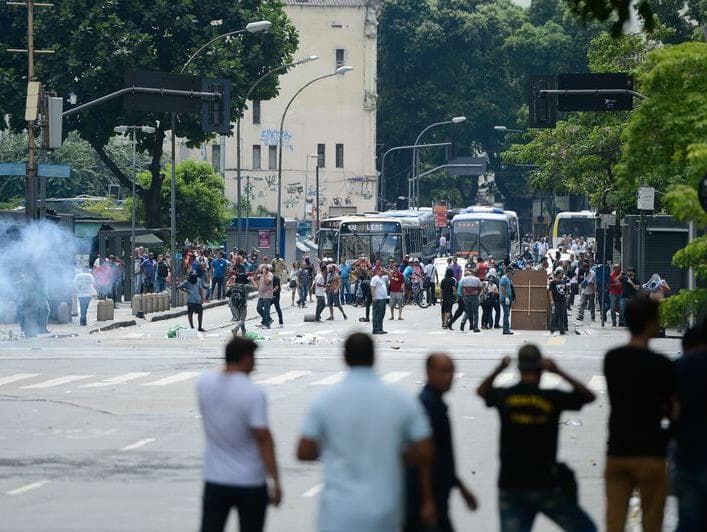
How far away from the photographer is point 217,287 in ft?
192

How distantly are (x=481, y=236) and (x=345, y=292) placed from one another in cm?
1612

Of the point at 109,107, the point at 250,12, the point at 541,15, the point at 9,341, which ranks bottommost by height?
the point at 9,341

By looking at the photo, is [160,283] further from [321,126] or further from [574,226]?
[321,126]

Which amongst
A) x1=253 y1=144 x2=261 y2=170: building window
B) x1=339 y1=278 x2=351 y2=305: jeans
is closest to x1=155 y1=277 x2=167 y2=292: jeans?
x1=339 y1=278 x2=351 y2=305: jeans

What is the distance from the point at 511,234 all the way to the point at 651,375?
6684 cm

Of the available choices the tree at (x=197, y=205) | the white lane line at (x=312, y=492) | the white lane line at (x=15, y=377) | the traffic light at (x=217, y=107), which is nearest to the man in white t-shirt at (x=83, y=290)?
the traffic light at (x=217, y=107)

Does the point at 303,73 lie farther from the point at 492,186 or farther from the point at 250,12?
the point at 250,12

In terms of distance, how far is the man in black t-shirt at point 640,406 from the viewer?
29.6 ft


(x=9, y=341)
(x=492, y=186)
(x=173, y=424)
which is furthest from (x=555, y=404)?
(x=492, y=186)

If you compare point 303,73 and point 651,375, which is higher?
point 303,73

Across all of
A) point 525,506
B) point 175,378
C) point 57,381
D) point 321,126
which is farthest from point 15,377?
point 321,126

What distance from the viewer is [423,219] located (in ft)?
250

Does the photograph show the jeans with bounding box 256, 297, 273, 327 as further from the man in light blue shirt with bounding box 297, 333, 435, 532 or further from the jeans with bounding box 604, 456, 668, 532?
the man in light blue shirt with bounding box 297, 333, 435, 532

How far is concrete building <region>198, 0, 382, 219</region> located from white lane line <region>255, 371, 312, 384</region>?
237ft
